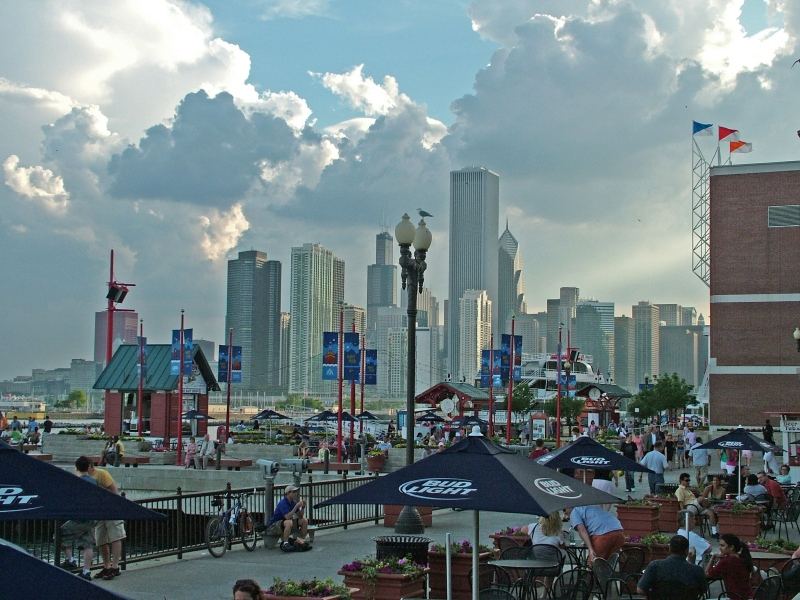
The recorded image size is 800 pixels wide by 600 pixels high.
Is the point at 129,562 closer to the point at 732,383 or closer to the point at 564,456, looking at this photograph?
the point at 564,456

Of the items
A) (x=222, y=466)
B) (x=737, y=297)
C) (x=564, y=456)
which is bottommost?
(x=222, y=466)

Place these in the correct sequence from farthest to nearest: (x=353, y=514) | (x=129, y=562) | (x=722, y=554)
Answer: (x=353, y=514), (x=129, y=562), (x=722, y=554)

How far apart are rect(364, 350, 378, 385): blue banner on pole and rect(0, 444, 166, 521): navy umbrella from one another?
139 ft

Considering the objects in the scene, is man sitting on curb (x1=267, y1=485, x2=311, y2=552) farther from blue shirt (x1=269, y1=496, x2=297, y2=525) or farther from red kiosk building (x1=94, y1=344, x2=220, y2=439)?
red kiosk building (x1=94, y1=344, x2=220, y2=439)

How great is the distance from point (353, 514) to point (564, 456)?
8329 millimetres

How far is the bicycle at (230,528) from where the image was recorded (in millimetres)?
19266

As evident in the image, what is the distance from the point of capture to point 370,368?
51.2 metres

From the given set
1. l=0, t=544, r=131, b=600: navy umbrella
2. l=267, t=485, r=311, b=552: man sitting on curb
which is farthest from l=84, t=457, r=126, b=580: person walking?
l=0, t=544, r=131, b=600: navy umbrella

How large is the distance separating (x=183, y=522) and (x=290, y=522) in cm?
325

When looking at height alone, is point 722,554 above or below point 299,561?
above

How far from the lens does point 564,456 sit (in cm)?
1803

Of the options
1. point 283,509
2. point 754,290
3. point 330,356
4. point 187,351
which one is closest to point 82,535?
point 283,509

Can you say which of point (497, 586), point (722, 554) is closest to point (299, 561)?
point (497, 586)

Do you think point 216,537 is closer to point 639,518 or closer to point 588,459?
point 588,459
